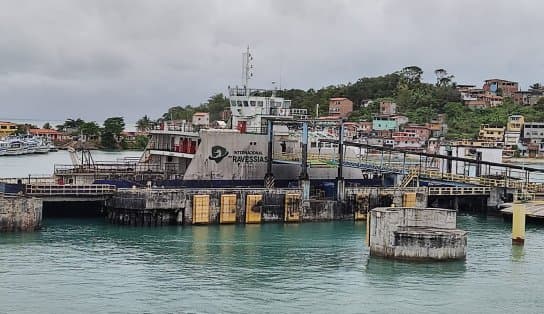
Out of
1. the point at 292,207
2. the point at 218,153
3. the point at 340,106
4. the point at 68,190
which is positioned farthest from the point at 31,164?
the point at 292,207

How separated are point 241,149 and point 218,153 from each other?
160 cm

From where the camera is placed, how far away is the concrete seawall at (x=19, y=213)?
128 ft

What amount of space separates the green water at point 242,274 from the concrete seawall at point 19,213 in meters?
0.65

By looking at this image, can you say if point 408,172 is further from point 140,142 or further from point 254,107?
point 140,142

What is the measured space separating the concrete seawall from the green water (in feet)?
2.14

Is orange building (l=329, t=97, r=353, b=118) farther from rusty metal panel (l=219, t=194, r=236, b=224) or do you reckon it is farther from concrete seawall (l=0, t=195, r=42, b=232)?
concrete seawall (l=0, t=195, r=42, b=232)

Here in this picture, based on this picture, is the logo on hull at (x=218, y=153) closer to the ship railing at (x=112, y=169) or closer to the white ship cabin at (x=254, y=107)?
A: the white ship cabin at (x=254, y=107)

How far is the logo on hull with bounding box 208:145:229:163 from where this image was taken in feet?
161

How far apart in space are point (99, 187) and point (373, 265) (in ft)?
54.0

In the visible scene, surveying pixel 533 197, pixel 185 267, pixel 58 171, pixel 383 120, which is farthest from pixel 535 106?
pixel 185 267

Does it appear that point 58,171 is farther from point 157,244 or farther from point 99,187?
point 157,244

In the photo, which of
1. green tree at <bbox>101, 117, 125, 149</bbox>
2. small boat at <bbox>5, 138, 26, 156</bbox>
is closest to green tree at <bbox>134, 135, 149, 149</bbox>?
green tree at <bbox>101, 117, 125, 149</bbox>

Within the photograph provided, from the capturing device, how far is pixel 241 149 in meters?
49.9

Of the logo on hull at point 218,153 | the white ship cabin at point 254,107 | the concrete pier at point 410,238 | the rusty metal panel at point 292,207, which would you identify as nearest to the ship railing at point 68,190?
the logo on hull at point 218,153
